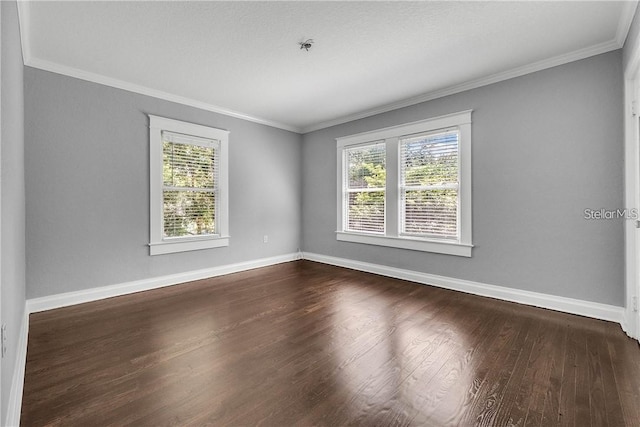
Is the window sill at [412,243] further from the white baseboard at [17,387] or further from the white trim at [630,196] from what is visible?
the white baseboard at [17,387]

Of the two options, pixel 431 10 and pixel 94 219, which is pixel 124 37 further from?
pixel 431 10

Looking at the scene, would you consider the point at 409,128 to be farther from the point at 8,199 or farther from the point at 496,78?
the point at 8,199

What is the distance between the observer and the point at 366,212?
4871 millimetres

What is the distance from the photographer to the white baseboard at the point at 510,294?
2.76 m

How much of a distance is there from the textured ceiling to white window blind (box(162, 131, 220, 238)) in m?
0.74

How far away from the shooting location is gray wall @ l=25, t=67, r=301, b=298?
9.87 ft

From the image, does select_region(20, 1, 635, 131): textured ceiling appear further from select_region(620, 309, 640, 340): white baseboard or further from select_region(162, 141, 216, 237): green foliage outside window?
select_region(620, 309, 640, 340): white baseboard

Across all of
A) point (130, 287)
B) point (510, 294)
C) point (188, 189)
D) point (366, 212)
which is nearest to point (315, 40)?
point (188, 189)

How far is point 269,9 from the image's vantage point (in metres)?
2.25

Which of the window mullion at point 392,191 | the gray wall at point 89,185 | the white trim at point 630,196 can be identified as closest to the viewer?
the white trim at point 630,196

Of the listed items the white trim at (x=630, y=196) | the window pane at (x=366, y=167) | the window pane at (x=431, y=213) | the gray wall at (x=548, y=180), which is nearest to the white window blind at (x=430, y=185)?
the window pane at (x=431, y=213)

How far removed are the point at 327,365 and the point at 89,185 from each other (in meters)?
3.32

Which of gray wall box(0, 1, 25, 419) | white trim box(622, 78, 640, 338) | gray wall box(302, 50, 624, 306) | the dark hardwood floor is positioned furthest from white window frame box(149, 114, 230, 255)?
white trim box(622, 78, 640, 338)

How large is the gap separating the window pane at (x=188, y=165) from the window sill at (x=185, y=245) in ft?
2.65
